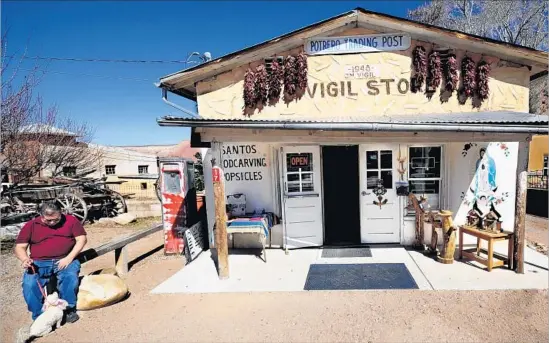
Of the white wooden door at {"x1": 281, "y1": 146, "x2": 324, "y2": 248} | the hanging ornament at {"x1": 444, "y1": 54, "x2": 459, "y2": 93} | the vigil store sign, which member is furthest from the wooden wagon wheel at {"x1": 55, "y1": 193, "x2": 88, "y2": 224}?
the hanging ornament at {"x1": 444, "y1": 54, "x2": 459, "y2": 93}

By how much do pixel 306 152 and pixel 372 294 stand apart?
9.89 ft

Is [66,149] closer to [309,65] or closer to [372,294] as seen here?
[309,65]

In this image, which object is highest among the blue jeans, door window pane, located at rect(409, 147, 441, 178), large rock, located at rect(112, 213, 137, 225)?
door window pane, located at rect(409, 147, 441, 178)

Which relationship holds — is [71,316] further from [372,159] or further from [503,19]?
[503,19]

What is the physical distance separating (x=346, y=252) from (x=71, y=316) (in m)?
4.65

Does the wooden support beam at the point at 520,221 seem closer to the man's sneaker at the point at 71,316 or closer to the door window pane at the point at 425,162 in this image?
the door window pane at the point at 425,162

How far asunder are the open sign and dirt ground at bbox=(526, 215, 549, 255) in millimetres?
4922

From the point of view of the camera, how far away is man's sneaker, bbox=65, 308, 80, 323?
4027 mm

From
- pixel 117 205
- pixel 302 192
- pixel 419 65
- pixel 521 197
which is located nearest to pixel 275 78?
pixel 302 192

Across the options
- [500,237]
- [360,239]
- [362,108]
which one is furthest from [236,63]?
[500,237]

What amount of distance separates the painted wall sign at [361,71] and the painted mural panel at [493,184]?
9.11 ft

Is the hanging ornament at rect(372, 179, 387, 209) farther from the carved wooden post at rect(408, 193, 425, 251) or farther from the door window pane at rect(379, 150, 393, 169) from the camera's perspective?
the carved wooden post at rect(408, 193, 425, 251)

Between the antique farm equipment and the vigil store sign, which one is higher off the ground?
the vigil store sign

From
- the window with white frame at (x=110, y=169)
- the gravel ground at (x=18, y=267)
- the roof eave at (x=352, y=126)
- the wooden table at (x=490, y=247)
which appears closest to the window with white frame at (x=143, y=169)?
the window with white frame at (x=110, y=169)
